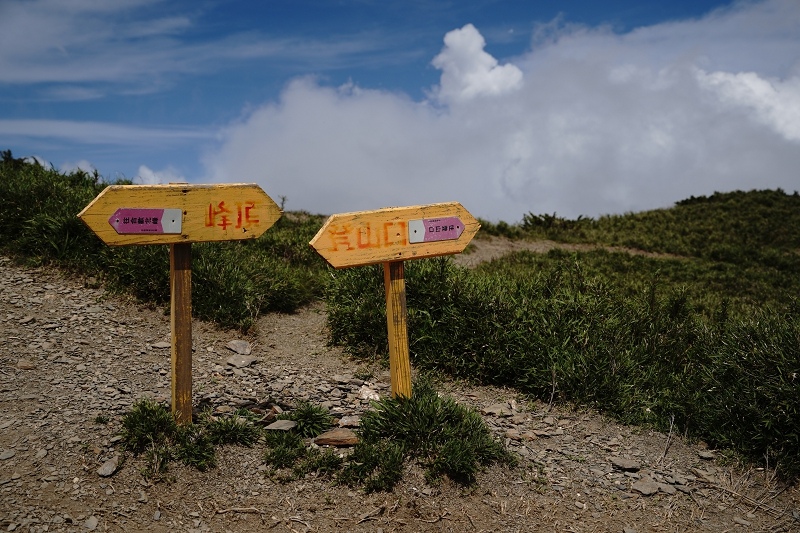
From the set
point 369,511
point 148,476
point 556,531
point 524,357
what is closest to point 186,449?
point 148,476

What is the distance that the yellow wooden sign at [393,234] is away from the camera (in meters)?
4.83

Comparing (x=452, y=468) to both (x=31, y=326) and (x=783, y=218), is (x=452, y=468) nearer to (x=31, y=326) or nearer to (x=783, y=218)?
(x=31, y=326)

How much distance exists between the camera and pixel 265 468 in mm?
4863

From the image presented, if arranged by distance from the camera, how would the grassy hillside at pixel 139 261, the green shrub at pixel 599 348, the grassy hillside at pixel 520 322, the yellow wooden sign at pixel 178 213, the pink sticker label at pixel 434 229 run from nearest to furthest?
the yellow wooden sign at pixel 178 213, the pink sticker label at pixel 434 229, the green shrub at pixel 599 348, the grassy hillside at pixel 520 322, the grassy hillside at pixel 139 261

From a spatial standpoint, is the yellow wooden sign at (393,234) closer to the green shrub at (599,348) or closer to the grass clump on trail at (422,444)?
the grass clump on trail at (422,444)

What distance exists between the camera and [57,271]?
7867 millimetres

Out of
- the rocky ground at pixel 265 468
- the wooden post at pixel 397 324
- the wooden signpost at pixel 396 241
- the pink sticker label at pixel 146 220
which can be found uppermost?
the pink sticker label at pixel 146 220

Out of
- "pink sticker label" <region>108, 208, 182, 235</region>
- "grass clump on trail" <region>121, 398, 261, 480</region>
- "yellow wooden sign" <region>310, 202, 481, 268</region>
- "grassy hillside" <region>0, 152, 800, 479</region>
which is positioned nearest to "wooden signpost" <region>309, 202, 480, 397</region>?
"yellow wooden sign" <region>310, 202, 481, 268</region>

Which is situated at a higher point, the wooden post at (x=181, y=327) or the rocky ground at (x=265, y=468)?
the wooden post at (x=181, y=327)

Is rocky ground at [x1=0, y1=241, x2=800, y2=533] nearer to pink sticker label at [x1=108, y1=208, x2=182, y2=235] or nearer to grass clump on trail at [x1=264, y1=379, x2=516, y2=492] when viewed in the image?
grass clump on trail at [x1=264, y1=379, x2=516, y2=492]

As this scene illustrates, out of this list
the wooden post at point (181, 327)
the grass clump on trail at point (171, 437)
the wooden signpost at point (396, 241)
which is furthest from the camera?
the wooden post at point (181, 327)

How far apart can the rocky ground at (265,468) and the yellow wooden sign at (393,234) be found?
1.51 metres

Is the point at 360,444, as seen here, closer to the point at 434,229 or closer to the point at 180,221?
the point at 434,229

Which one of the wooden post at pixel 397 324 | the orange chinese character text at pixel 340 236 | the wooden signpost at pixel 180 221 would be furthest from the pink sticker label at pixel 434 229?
the wooden signpost at pixel 180 221
